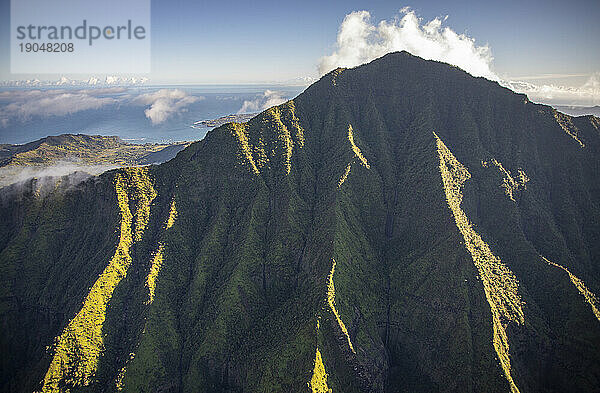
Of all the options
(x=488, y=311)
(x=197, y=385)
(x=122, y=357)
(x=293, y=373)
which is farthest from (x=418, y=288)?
(x=122, y=357)

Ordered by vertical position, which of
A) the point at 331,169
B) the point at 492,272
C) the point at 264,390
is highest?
the point at 331,169

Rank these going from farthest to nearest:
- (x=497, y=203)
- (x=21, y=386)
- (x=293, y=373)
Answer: (x=497, y=203), (x=21, y=386), (x=293, y=373)

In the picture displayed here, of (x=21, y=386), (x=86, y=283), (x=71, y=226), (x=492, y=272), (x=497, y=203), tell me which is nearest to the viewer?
(x=21, y=386)

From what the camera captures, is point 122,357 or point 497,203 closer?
point 122,357

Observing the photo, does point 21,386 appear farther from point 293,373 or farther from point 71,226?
point 293,373

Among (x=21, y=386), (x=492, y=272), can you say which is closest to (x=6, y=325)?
(x=21, y=386)

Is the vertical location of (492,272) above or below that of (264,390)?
above

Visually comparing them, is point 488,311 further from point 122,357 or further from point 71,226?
point 71,226
